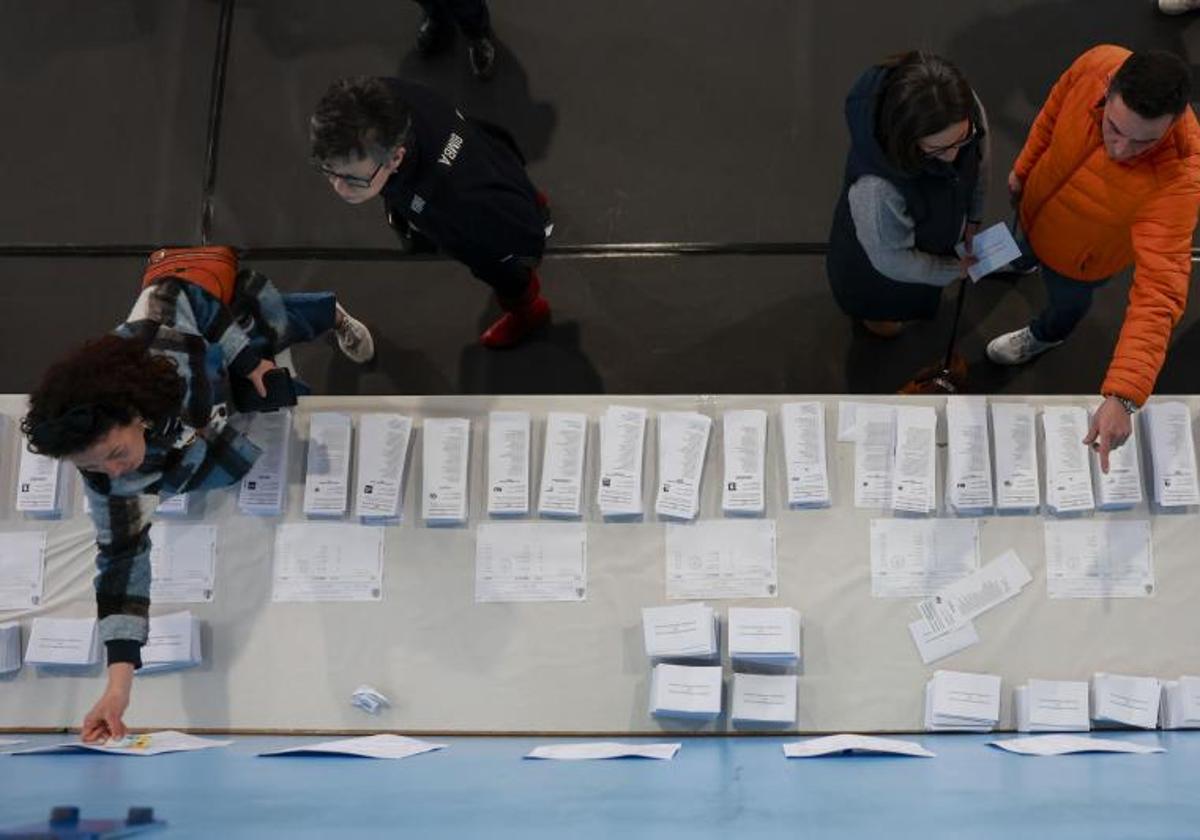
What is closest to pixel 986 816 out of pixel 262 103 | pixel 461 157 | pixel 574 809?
pixel 574 809

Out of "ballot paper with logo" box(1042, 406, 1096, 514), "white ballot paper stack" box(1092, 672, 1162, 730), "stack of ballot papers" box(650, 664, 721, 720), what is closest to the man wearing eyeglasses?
"stack of ballot papers" box(650, 664, 721, 720)

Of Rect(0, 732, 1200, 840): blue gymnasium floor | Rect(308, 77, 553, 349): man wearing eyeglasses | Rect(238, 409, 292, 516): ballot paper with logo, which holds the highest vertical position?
Rect(308, 77, 553, 349): man wearing eyeglasses

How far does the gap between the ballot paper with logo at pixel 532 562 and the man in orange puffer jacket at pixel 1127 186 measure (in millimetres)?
1154

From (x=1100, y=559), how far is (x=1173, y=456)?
0.96ft

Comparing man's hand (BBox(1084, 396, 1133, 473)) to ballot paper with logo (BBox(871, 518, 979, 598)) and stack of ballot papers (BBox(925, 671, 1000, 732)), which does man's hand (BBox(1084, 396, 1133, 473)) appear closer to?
ballot paper with logo (BBox(871, 518, 979, 598))

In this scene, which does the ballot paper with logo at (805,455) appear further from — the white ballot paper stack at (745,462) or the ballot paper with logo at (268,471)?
the ballot paper with logo at (268,471)

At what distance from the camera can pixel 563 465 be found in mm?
2381

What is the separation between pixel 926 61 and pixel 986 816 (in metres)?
1.31

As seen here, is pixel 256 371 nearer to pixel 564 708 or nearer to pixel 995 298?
pixel 564 708

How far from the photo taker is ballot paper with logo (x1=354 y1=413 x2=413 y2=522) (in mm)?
2367

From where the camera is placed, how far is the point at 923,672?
7.43 ft

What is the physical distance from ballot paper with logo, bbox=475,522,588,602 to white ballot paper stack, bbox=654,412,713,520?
0.21m

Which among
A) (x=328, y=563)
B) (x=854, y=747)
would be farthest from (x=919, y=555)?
(x=328, y=563)

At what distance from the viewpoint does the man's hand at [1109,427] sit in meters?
2.11
